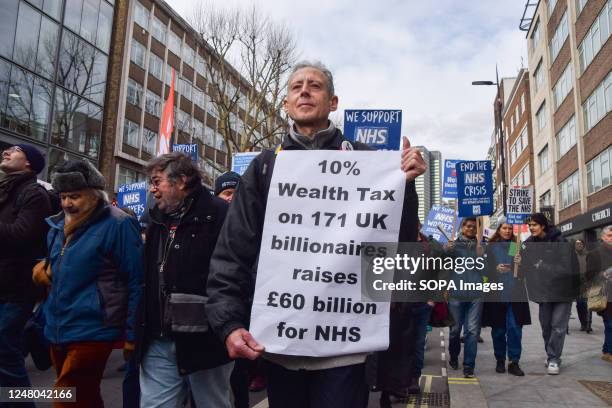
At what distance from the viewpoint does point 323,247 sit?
6.85ft

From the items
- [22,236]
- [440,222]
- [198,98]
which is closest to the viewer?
[22,236]

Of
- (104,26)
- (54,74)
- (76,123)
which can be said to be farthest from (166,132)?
(104,26)

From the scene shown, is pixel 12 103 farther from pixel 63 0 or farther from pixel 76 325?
pixel 76 325

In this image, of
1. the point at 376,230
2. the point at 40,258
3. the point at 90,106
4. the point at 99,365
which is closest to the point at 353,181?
the point at 376,230

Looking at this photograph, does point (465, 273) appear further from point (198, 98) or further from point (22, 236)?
point (198, 98)

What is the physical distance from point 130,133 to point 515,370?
30.1 metres

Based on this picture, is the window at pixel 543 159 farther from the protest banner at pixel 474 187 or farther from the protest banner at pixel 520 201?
the protest banner at pixel 474 187

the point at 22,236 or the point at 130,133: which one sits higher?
the point at 130,133

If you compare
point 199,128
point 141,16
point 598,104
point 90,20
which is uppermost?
point 141,16

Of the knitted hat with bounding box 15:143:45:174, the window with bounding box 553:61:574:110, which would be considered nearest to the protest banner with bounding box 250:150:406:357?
the knitted hat with bounding box 15:143:45:174

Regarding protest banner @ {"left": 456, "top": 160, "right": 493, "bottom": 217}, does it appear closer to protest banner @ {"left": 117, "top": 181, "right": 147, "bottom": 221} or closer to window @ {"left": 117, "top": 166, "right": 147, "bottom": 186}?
protest banner @ {"left": 117, "top": 181, "right": 147, "bottom": 221}

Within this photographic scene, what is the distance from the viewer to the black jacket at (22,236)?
3773 mm

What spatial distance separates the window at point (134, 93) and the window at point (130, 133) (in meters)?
1.37

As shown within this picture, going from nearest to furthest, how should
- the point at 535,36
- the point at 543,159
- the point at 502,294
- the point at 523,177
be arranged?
the point at 502,294 → the point at 543,159 → the point at 535,36 → the point at 523,177
